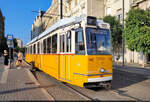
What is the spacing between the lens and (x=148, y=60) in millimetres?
24484

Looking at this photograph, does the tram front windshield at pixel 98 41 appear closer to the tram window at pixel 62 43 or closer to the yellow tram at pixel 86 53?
the yellow tram at pixel 86 53

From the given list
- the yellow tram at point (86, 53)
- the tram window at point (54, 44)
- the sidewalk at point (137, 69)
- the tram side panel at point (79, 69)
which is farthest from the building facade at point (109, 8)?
the tram side panel at point (79, 69)

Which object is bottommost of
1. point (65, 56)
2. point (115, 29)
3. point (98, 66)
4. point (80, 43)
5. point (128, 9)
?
point (98, 66)

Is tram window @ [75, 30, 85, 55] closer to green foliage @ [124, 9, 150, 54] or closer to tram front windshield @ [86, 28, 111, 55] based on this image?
tram front windshield @ [86, 28, 111, 55]

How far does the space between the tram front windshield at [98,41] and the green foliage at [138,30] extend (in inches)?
353

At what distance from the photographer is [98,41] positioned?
22.6 ft

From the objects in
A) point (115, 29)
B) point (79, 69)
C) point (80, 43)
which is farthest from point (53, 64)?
point (115, 29)

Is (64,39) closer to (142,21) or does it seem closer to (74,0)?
(142,21)

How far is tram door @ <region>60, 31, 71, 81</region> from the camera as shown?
7379 millimetres

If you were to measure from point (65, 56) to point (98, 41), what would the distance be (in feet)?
5.77

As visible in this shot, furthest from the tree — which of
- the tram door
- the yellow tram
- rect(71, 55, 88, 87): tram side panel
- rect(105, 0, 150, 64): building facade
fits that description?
rect(71, 55, 88, 87): tram side panel

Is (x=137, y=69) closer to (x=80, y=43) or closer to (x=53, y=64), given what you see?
(x=53, y=64)

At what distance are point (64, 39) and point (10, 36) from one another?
9.17m

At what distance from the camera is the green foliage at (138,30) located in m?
15.0
